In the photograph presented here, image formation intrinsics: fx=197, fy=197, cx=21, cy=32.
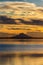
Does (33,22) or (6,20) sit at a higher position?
(6,20)

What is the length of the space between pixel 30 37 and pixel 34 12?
3.24 ft

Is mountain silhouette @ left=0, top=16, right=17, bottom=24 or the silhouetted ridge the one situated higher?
mountain silhouette @ left=0, top=16, right=17, bottom=24

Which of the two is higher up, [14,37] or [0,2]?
[0,2]

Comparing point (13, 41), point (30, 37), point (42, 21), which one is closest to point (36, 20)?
point (42, 21)

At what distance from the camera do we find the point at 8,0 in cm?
755

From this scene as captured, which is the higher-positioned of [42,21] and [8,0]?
[8,0]

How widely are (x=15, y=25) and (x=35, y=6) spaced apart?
112 centimetres

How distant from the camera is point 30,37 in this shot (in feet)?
24.5

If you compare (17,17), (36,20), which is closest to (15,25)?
(17,17)

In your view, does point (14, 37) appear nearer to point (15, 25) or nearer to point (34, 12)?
point (15, 25)

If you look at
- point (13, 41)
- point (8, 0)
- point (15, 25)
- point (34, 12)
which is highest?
point (8, 0)

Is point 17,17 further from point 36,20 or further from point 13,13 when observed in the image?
point 36,20

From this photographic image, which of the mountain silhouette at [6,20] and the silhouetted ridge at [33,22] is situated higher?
the mountain silhouette at [6,20]

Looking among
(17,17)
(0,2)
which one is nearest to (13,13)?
(17,17)
